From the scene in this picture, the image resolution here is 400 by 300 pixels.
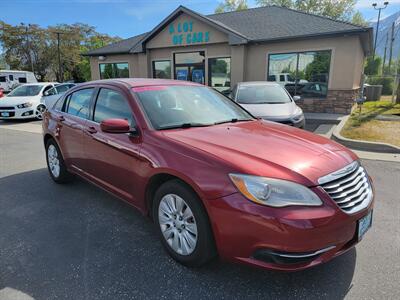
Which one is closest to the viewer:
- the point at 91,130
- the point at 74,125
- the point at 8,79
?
the point at 91,130

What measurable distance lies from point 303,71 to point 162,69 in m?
7.52

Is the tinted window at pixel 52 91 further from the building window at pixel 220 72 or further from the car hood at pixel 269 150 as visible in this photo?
the car hood at pixel 269 150

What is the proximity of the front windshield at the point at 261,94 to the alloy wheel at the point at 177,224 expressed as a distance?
5.55 meters

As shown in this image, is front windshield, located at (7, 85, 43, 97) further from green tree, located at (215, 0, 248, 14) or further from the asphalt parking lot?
green tree, located at (215, 0, 248, 14)

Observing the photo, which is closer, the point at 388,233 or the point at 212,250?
the point at 212,250

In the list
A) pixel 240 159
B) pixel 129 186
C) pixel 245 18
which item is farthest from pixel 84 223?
pixel 245 18

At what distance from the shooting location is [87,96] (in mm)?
3836

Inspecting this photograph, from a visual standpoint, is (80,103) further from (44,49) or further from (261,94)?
(44,49)

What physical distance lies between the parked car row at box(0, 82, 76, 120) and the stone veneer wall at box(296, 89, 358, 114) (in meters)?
10.4

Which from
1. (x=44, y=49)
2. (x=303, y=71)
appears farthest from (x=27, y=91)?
(x=44, y=49)

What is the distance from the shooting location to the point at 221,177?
2.17 metres

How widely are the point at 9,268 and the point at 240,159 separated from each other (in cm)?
226

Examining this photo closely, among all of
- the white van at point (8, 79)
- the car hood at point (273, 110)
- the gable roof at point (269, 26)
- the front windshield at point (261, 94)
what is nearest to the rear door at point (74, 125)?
the car hood at point (273, 110)

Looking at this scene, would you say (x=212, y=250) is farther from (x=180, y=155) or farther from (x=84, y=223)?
(x=84, y=223)
